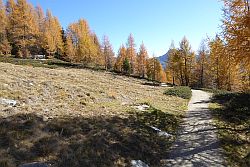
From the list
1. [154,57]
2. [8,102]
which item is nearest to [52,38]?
[154,57]

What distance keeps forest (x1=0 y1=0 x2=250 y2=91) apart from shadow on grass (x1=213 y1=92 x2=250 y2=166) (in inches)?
107

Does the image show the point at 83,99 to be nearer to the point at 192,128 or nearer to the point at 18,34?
the point at 192,128

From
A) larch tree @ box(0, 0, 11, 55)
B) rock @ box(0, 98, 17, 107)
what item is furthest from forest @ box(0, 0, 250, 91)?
rock @ box(0, 98, 17, 107)

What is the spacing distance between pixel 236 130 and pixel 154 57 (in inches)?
2415

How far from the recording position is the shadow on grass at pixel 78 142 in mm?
7149

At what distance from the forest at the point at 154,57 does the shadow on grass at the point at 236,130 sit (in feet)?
8.92

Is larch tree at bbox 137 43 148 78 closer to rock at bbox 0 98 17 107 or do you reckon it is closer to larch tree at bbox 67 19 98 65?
larch tree at bbox 67 19 98 65

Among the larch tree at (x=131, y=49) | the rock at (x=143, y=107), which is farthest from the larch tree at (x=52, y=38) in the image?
the rock at (x=143, y=107)

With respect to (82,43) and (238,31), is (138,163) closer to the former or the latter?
(238,31)

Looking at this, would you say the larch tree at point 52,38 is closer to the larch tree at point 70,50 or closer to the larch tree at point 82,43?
the larch tree at point 70,50

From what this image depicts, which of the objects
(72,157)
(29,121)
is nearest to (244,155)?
(72,157)

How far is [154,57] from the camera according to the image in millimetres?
73750

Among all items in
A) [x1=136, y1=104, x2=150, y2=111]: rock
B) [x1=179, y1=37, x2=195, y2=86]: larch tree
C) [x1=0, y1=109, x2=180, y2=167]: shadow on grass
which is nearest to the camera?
[x1=0, y1=109, x2=180, y2=167]: shadow on grass

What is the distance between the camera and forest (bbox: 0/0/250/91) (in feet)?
43.4
